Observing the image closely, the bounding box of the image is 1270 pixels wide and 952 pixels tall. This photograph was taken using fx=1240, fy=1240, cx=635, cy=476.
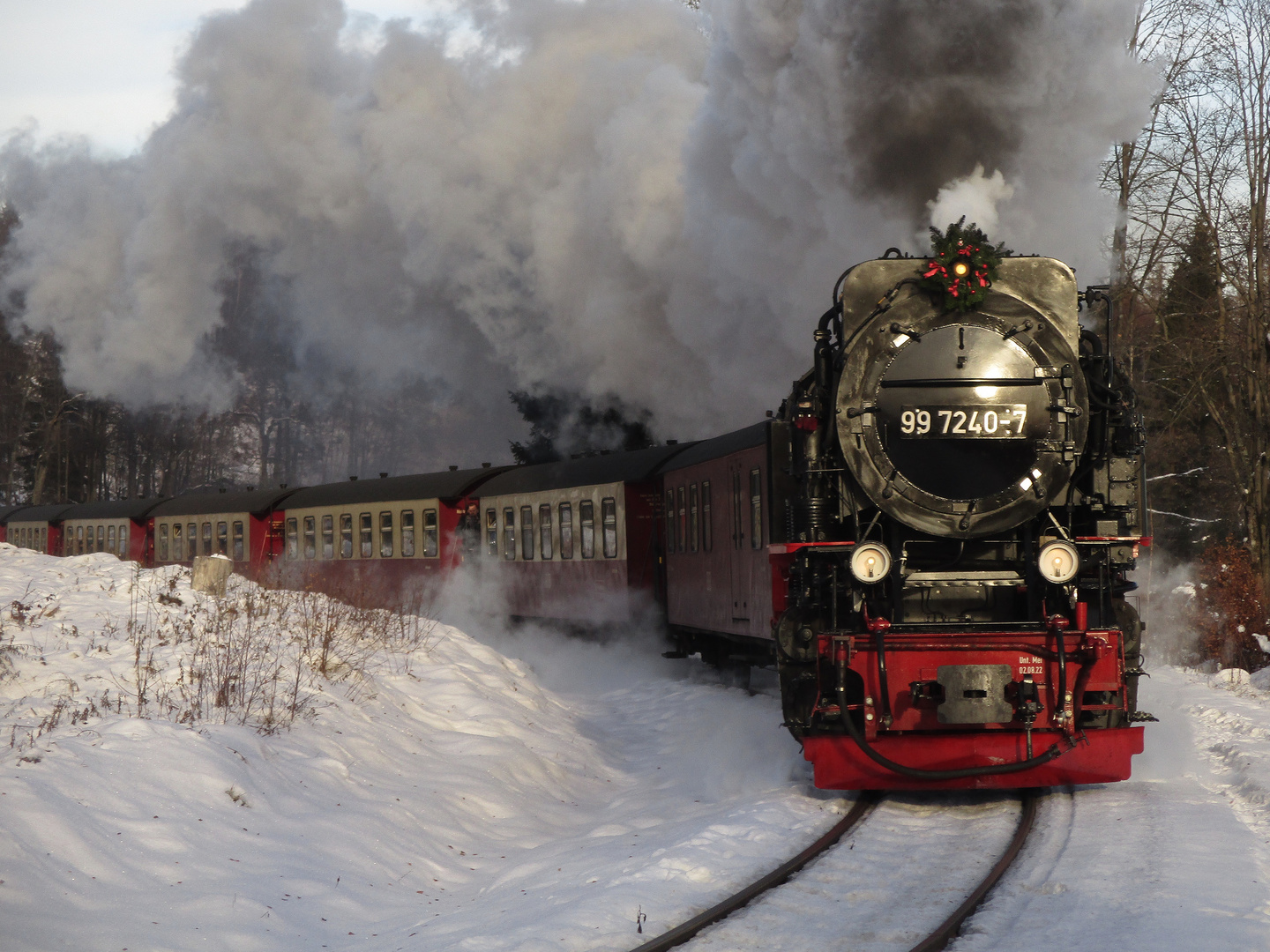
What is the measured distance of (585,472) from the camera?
15.7 metres

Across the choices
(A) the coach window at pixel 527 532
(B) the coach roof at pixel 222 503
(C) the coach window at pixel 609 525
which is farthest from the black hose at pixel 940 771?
(B) the coach roof at pixel 222 503

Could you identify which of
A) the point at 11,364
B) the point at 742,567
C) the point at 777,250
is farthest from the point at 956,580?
the point at 11,364

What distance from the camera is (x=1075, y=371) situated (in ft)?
23.3

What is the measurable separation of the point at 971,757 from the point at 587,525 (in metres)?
9.02

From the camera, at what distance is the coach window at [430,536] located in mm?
18562

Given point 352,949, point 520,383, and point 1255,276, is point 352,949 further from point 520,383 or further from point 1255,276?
point 1255,276

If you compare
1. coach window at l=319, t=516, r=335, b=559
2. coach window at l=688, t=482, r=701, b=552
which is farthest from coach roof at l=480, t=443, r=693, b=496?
coach window at l=319, t=516, r=335, b=559

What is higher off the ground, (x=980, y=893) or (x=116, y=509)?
(x=116, y=509)

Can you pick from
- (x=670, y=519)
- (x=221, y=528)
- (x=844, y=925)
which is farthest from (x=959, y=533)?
(x=221, y=528)

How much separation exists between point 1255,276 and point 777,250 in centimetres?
968

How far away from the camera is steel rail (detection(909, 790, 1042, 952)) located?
4477mm

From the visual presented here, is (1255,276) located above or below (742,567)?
above

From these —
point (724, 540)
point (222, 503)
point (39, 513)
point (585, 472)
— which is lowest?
point (724, 540)

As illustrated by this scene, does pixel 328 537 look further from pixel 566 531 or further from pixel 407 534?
pixel 566 531
